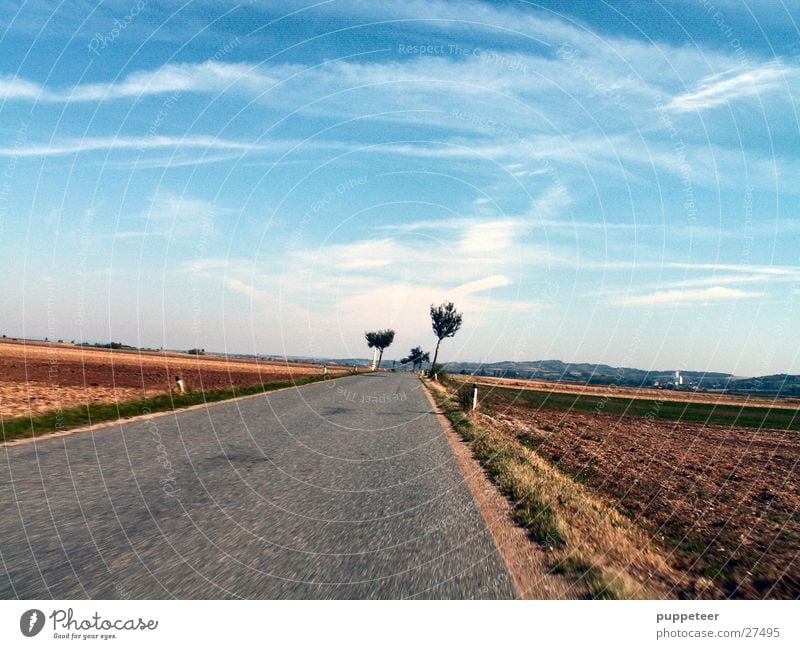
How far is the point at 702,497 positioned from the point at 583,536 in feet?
17.3

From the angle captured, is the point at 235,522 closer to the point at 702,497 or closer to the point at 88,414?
the point at 702,497

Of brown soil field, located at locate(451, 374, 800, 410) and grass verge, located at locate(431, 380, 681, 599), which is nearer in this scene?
grass verge, located at locate(431, 380, 681, 599)

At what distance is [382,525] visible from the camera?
5.77 meters

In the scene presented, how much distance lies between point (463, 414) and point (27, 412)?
13.2 metres

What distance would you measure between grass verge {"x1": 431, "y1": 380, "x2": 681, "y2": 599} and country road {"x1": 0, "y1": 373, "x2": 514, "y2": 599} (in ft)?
2.15

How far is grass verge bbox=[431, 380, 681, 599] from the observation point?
4.59 m

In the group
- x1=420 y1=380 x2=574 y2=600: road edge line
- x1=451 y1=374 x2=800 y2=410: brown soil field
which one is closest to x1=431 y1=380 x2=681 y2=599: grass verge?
x1=420 y1=380 x2=574 y2=600: road edge line

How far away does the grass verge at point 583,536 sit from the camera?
15.1 ft
